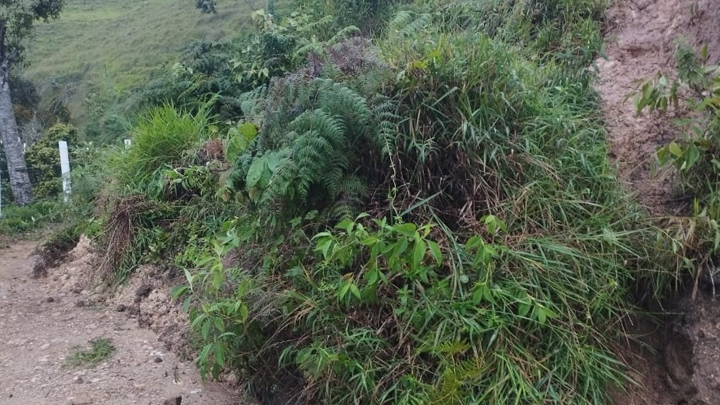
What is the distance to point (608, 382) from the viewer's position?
10.3 ft

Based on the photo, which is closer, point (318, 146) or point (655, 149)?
point (318, 146)

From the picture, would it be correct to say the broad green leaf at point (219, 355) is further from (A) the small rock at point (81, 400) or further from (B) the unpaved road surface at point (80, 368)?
(A) the small rock at point (81, 400)

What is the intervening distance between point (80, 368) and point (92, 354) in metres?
0.18

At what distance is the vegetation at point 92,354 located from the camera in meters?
4.19

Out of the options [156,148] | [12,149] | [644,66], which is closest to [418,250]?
[644,66]

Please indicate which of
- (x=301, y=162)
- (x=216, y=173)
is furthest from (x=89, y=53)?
(x=301, y=162)

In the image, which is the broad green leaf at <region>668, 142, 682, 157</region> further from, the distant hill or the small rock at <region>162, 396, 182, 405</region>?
the distant hill

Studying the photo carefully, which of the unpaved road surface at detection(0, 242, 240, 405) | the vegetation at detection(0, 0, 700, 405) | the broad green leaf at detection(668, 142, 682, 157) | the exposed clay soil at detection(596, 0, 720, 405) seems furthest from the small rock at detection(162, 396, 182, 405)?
the broad green leaf at detection(668, 142, 682, 157)

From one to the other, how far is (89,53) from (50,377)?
2316 centimetres

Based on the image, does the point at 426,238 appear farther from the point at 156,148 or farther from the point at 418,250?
the point at 156,148

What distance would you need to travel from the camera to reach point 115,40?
2519 centimetres

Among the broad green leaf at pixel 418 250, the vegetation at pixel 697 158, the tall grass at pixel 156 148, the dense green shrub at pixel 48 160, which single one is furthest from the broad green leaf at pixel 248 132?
the dense green shrub at pixel 48 160

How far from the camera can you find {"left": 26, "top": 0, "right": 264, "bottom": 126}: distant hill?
795 inches

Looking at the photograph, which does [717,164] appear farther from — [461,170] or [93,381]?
[93,381]
